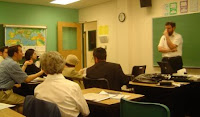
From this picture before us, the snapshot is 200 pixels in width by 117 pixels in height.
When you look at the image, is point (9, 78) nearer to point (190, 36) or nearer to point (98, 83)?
point (98, 83)

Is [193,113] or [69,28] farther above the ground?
[69,28]

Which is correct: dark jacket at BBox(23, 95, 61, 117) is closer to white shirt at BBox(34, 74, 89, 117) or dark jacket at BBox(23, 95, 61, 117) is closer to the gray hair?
white shirt at BBox(34, 74, 89, 117)

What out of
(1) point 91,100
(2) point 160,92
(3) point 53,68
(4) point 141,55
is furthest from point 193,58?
(3) point 53,68

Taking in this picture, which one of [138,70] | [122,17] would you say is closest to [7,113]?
[138,70]

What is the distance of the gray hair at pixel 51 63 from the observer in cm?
207

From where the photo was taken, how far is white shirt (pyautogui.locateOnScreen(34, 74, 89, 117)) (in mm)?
1934

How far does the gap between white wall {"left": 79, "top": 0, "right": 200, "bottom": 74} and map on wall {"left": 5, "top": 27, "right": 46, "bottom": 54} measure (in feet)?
6.58

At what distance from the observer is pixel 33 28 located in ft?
23.0

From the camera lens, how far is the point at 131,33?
639cm

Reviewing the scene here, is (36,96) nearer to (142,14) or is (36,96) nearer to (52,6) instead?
(142,14)

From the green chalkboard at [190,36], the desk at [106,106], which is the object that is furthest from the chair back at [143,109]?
the green chalkboard at [190,36]

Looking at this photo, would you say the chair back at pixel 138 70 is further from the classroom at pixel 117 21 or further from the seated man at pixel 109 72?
the seated man at pixel 109 72

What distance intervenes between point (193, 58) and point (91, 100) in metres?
3.59

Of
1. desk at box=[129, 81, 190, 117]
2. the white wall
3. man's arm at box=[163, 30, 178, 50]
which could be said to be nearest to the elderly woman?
desk at box=[129, 81, 190, 117]
